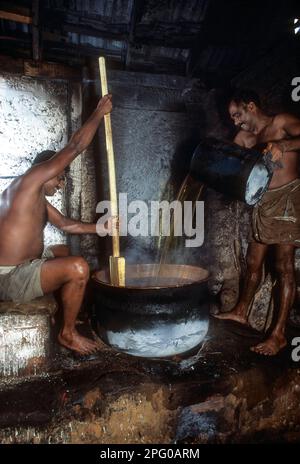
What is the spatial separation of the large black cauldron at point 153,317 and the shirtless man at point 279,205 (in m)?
0.95

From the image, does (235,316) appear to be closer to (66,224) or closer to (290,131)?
(290,131)

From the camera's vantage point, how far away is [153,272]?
14.7ft

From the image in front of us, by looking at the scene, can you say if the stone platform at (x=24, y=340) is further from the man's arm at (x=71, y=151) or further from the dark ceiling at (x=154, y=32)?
the dark ceiling at (x=154, y=32)

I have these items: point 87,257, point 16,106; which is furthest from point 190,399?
point 16,106

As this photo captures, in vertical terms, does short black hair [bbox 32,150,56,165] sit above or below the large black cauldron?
above

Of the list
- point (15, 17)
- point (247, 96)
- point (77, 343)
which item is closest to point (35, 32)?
point (15, 17)

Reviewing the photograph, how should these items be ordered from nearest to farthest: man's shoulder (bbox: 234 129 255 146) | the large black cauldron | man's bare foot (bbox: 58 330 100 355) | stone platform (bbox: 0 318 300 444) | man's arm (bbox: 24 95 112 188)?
stone platform (bbox: 0 318 300 444), the large black cauldron, man's arm (bbox: 24 95 112 188), man's bare foot (bbox: 58 330 100 355), man's shoulder (bbox: 234 129 255 146)

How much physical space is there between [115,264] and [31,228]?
1062 mm

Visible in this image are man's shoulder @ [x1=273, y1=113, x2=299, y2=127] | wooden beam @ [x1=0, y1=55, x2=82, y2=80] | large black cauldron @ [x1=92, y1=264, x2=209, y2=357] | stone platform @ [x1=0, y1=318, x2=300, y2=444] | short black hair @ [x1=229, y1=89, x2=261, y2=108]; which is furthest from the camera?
wooden beam @ [x1=0, y1=55, x2=82, y2=80]

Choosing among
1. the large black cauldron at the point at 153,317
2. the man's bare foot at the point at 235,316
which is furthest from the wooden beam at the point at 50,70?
the man's bare foot at the point at 235,316

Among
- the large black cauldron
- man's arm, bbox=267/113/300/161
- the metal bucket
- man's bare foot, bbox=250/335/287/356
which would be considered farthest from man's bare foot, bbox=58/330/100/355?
man's arm, bbox=267/113/300/161

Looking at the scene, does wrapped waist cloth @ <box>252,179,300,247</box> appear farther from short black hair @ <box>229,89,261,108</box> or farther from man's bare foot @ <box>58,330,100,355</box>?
man's bare foot @ <box>58,330,100,355</box>

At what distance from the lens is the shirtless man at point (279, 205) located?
3.92 metres

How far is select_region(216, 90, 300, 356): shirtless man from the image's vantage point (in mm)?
3922
